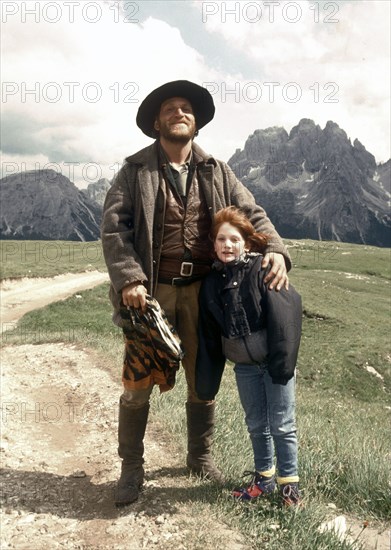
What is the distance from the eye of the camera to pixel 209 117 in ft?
17.9

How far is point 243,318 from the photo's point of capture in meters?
4.50

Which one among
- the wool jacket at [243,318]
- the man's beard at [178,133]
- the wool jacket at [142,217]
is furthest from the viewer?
the man's beard at [178,133]

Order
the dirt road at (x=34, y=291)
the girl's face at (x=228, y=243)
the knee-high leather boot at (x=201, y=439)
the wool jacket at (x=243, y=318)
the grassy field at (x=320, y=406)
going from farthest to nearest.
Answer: the dirt road at (x=34, y=291)
the knee-high leather boot at (x=201, y=439)
the girl's face at (x=228, y=243)
the grassy field at (x=320, y=406)
the wool jacket at (x=243, y=318)

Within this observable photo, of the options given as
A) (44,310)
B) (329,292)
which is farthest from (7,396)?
(329,292)

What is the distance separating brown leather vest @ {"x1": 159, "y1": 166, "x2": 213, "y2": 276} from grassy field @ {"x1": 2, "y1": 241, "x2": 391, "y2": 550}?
2.46 meters

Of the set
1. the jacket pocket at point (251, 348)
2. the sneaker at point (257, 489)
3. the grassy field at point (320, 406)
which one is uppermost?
the jacket pocket at point (251, 348)

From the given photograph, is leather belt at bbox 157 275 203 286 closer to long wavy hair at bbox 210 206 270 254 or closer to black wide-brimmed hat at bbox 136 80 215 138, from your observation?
long wavy hair at bbox 210 206 270 254

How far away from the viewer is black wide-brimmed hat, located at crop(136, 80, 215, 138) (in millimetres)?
5094

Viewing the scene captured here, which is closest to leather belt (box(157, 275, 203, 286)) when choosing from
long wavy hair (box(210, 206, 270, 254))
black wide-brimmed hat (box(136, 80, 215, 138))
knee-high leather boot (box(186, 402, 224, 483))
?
→ long wavy hair (box(210, 206, 270, 254))

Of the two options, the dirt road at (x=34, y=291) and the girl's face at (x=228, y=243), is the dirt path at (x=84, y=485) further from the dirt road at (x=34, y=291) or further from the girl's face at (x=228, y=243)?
the dirt road at (x=34, y=291)

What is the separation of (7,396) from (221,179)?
656 centimetres

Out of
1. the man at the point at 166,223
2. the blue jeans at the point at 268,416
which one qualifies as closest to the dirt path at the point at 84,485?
the man at the point at 166,223

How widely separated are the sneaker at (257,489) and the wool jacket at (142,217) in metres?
2.12

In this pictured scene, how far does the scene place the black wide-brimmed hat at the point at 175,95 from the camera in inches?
201
